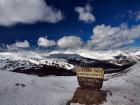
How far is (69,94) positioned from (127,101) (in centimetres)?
894

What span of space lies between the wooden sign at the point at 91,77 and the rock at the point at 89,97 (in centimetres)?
76

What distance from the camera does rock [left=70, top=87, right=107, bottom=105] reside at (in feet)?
88.1

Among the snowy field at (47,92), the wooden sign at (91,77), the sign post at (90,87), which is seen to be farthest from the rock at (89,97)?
the snowy field at (47,92)

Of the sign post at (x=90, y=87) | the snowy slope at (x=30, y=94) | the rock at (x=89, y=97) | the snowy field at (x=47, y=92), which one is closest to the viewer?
the rock at (x=89, y=97)

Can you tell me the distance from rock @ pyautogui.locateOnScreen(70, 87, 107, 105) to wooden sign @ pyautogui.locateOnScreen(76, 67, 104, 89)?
2.49ft

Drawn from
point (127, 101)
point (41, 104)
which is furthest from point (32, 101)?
point (127, 101)

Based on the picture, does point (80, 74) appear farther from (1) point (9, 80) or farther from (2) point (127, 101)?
(1) point (9, 80)

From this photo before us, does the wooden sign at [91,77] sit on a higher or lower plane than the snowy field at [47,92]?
higher

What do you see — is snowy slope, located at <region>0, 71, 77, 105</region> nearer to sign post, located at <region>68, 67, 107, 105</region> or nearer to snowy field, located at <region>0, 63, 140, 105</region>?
snowy field, located at <region>0, 63, 140, 105</region>

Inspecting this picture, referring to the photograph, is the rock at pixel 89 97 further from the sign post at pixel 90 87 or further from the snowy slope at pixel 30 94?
the snowy slope at pixel 30 94

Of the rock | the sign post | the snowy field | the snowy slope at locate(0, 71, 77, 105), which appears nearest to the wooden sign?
the sign post

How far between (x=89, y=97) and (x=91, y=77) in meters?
2.62

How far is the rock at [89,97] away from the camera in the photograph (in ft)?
88.1

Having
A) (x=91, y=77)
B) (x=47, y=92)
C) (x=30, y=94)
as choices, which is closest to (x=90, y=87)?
(x=91, y=77)
